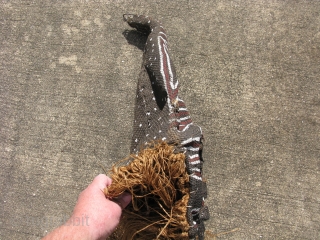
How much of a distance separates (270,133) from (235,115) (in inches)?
11.0

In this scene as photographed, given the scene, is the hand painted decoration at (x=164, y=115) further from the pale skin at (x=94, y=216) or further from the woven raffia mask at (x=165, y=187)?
the pale skin at (x=94, y=216)

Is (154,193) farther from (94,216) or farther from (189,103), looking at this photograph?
(189,103)

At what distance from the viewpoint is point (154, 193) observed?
4.03ft

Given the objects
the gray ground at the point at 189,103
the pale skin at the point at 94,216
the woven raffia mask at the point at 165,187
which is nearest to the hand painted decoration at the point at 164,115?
the woven raffia mask at the point at 165,187

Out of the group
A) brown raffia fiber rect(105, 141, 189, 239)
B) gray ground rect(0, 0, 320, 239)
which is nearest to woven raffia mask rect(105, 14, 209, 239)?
brown raffia fiber rect(105, 141, 189, 239)

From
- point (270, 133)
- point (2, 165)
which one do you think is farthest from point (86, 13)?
point (270, 133)

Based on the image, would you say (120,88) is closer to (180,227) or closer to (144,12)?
(144,12)

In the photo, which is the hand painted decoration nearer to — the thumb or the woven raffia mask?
the woven raffia mask

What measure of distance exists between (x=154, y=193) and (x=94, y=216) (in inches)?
10.7

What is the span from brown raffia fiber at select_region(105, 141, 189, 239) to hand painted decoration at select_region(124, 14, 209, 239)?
0.06m

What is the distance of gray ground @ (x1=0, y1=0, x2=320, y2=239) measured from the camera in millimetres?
1938

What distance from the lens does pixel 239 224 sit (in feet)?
6.22

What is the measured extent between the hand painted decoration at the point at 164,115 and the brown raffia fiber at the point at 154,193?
0.18 feet

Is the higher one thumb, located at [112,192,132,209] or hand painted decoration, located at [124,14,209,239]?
hand painted decoration, located at [124,14,209,239]
